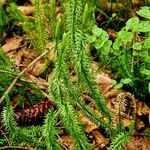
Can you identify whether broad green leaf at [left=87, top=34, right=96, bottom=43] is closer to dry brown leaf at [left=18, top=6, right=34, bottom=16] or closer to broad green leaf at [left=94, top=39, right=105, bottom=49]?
broad green leaf at [left=94, top=39, right=105, bottom=49]

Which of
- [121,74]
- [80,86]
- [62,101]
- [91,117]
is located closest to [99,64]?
[121,74]

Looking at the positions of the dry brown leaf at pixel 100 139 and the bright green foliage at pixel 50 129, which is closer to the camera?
the bright green foliage at pixel 50 129

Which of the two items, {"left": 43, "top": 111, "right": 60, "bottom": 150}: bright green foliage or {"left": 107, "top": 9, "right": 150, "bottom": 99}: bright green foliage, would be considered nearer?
{"left": 43, "top": 111, "right": 60, "bottom": 150}: bright green foliage

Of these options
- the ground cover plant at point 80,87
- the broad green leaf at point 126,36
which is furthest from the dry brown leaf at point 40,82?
the broad green leaf at point 126,36

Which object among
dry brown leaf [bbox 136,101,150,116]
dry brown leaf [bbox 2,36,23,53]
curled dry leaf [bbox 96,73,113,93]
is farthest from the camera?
dry brown leaf [bbox 2,36,23,53]

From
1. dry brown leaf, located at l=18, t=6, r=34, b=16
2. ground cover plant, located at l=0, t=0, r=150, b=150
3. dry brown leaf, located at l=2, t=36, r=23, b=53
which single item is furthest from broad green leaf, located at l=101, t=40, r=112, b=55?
dry brown leaf, located at l=18, t=6, r=34, b=16

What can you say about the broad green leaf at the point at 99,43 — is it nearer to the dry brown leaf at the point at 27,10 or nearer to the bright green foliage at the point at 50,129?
the bright green foliage at the point at 50,129
